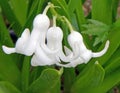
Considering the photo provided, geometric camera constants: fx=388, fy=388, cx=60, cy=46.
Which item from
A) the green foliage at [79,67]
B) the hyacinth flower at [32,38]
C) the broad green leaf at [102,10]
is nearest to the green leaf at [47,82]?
the green foliage at [79,67]

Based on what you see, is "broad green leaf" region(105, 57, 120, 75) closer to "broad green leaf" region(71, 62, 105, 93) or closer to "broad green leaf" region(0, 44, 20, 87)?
"broad green leaf" region(71, 62, 105, 93)

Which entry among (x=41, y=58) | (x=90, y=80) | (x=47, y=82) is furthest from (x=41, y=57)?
(x=90, y=80)

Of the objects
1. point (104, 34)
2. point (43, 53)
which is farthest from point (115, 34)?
point (43, 53)

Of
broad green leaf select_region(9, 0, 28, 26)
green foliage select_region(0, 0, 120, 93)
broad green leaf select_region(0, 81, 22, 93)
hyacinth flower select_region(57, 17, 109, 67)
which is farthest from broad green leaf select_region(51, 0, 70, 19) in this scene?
broad green leaf select_region(9, 0, 28, 26)

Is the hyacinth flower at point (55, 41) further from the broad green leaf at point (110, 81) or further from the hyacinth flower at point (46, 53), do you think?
the broad green leaf at point (110, 81)

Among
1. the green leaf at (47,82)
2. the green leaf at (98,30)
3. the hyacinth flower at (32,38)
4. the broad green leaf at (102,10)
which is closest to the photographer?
the hyacinth flower at (32,38)

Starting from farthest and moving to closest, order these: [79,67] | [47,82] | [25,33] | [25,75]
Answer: [79,67], [25,75], [47,82], [25,33]

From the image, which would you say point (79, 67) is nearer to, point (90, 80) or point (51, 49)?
point (90, 80)
